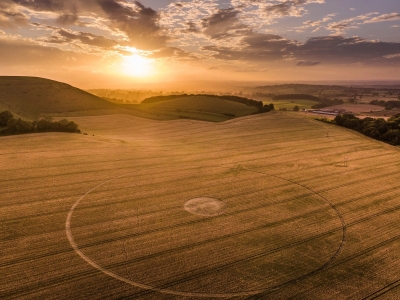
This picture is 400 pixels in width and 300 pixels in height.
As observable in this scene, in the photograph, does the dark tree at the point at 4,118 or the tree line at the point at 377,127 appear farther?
the tree line at the point at 377,127

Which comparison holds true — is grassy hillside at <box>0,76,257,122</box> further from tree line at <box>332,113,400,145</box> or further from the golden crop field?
the golden crop field

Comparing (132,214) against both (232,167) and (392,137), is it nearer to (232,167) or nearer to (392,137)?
(232,167)

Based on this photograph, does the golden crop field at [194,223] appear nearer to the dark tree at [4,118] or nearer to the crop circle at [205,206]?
the crop circle at [205,206]

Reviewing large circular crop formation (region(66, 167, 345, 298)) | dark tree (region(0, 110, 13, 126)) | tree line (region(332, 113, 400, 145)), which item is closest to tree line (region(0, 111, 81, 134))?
dark tree (region(0, 110, 13, 126))

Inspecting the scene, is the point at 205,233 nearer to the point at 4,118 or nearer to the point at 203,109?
the point at 4,118

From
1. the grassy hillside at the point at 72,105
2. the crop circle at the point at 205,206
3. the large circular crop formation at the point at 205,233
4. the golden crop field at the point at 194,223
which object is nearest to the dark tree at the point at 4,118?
the golden crop field at the point at 194,223

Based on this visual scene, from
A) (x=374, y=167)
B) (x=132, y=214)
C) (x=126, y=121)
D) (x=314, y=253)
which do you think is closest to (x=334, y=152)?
(x=374, y=167)
